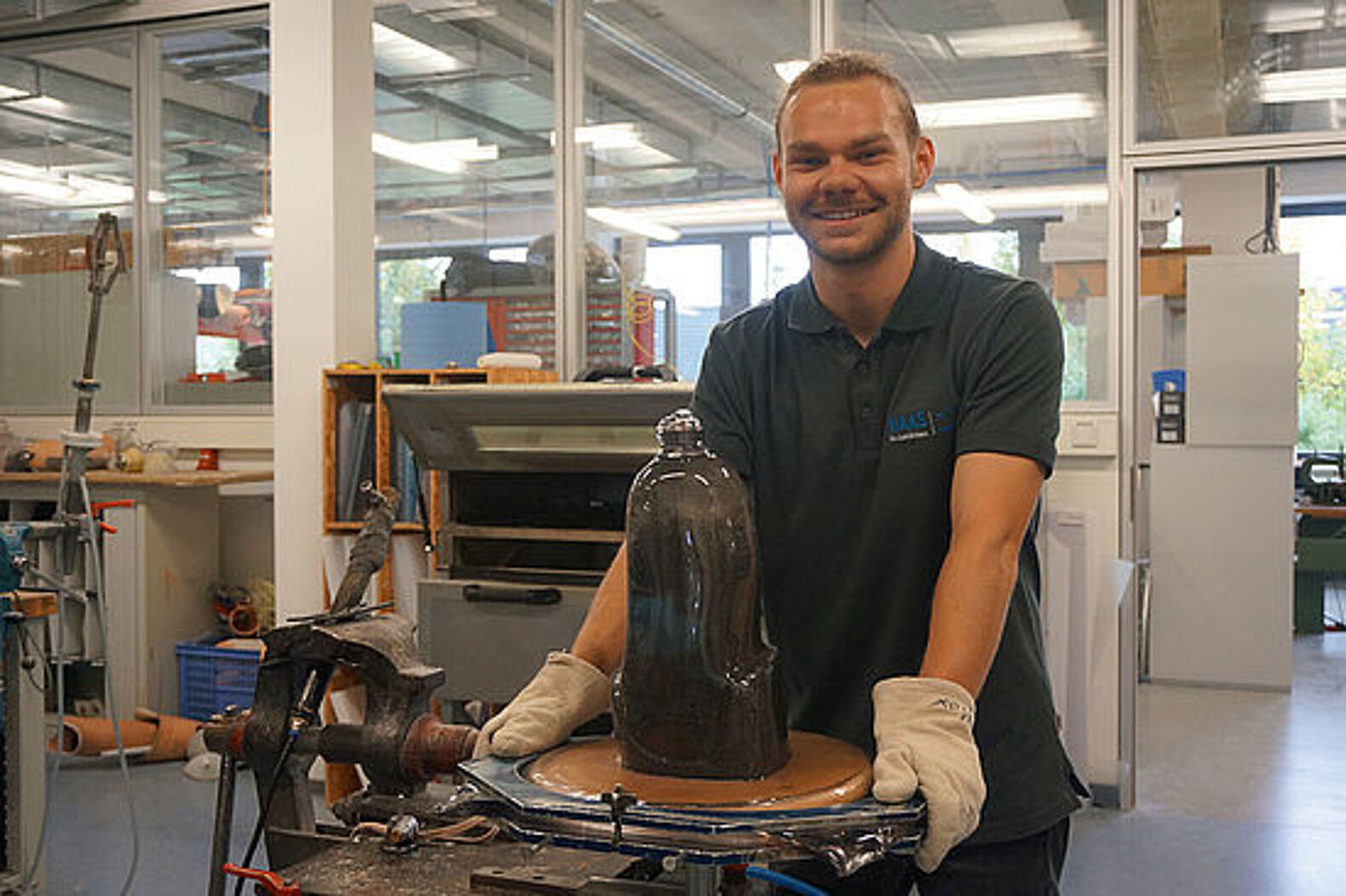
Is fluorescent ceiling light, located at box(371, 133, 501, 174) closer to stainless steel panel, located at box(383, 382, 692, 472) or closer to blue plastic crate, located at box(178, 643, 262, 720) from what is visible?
stainless steel panel, located at box(383, 382, 692, 472)

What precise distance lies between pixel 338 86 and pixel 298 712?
2.92 m

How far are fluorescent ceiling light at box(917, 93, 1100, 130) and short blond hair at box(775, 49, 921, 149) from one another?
9.38 feet

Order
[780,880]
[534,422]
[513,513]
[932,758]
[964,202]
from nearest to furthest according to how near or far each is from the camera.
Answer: [932,758]
[780,880]
[534,422]
[513,513]
[964,202]

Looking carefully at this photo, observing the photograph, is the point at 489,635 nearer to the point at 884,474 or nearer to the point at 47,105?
the point at 884,474

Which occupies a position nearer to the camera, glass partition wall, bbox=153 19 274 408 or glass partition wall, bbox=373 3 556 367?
glass partition wall, bbox=373 3 556 367

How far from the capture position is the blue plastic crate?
15.3ft

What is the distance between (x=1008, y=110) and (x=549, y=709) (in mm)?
3482

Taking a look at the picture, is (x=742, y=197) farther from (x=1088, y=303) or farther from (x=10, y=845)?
(x=10, y=845)

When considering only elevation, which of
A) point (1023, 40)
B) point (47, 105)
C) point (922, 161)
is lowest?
point (922, 161)

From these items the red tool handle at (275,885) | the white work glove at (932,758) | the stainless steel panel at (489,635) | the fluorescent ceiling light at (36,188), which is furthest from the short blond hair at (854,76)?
the fluorescent ceiling light at (36,188)

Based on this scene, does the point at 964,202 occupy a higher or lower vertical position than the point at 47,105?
lower

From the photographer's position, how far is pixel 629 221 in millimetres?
4688

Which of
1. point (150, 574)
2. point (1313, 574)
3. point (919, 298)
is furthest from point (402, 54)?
point (1313, 574)

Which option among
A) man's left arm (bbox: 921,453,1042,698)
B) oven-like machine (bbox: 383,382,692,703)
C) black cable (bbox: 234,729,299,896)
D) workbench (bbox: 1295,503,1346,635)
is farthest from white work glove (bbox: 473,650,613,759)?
workbench (bbox: 1295,503,1346,635)
